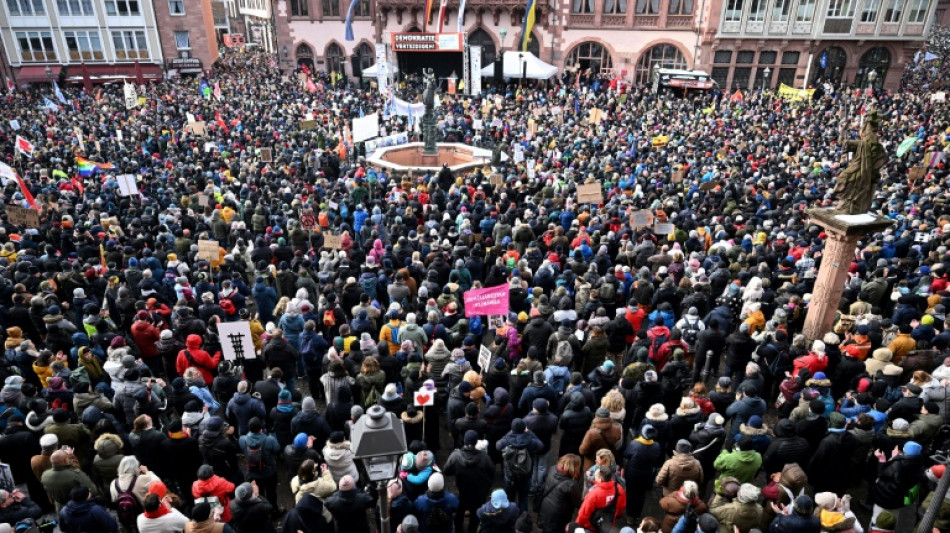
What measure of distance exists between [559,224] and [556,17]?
99.6 feet

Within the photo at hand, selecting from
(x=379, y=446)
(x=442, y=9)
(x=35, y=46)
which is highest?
(x=442, y=9)

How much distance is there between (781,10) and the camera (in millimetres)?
36406

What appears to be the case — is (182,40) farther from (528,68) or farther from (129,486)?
(129,486)

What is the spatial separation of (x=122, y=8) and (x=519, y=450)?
150 feet

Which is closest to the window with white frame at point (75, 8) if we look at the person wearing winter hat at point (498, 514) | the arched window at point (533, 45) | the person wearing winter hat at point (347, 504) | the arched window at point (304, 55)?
the arched window at point (304, 55)

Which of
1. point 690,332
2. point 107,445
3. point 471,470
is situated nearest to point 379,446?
point 471,470

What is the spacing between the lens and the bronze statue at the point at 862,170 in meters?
8.56

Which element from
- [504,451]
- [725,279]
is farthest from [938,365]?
[504,451]

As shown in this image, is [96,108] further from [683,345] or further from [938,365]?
[938,365]

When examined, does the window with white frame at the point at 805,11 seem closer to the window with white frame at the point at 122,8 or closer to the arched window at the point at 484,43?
the arched window at the point at 484,43

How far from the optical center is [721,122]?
82.4ft

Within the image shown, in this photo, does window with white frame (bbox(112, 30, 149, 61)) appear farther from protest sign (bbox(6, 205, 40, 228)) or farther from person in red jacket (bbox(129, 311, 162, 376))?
person in red jacket (bbox(129, 311, 162, 376))

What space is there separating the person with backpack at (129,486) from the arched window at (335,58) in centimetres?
4244

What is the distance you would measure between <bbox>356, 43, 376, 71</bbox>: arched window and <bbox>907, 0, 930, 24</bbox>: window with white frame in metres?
33.8
